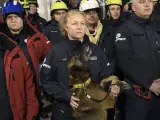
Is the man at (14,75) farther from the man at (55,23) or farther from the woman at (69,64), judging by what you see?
the man at (55,23)

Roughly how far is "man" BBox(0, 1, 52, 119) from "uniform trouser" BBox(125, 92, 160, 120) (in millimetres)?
1214

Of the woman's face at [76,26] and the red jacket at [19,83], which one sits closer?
the woman's face at [76,26]

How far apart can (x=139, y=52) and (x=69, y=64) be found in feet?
3.06

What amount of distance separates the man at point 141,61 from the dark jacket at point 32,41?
0.99m

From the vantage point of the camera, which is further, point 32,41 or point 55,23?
point 55,23

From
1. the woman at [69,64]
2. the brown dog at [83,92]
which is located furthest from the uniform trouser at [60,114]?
the brown dog at [83,92]

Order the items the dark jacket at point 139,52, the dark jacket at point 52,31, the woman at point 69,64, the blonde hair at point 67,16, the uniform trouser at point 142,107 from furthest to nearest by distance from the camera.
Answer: the dark jacket at point 52,31 < the uniform trouser at point 142,107 < the dark jacket at point 139,52 < the blonde hair at point 67,16 < the woman at point 69,64

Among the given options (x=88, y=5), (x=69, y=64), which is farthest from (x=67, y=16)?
(x=88, y=5)

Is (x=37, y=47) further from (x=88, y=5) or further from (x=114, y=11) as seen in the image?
(x=114, y=11)

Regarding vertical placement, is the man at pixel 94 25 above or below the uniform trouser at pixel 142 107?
above

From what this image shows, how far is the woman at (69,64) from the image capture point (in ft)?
10.8

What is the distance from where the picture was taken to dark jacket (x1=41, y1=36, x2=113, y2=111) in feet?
10.8

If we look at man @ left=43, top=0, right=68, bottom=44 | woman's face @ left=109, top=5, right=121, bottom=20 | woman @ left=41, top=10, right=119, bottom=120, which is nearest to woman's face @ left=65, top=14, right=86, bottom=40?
woman @ left=41, top=10, right=119, bottom=120

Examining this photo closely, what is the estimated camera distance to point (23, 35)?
3.76 metres
